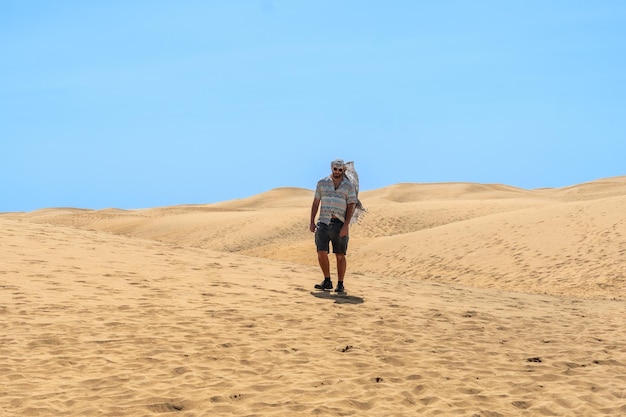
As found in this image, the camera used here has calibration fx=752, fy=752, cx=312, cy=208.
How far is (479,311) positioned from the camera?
38.9ft

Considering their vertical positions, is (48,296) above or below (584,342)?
above

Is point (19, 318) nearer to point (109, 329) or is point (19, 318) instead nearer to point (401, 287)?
point (109, 329)

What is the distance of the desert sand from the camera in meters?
6.55

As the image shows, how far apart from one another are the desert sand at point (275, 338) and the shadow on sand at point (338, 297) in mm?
50

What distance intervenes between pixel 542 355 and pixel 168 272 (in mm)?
6429

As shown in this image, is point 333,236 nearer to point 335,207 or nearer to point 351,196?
point 335,207

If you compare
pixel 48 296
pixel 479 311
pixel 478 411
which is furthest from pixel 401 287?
pixel 478 411

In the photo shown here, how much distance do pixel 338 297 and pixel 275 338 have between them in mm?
3022

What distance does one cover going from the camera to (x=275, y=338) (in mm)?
8617

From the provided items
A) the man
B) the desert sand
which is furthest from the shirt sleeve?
the desert sand

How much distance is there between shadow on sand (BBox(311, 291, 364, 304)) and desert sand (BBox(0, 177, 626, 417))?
0.05m

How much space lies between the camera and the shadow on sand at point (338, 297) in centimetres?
1124

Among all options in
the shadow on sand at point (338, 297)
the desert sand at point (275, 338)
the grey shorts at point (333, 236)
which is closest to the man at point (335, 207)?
the grey shorts at point (333, 236)

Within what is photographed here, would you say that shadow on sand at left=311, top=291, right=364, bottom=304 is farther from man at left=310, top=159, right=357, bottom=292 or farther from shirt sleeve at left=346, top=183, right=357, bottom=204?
shirt sleeve at left=346, top=183, right=357, bottom=204
